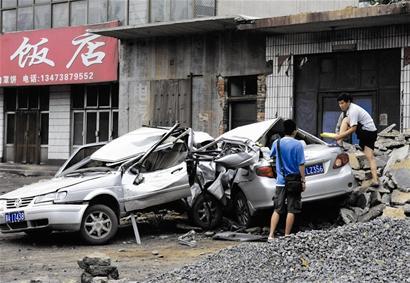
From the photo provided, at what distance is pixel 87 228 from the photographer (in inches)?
384

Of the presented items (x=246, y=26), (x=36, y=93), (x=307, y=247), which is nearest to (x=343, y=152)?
(x=307, y=247)

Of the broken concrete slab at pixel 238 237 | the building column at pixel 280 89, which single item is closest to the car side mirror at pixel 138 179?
the broken concrete slab at pixel 238 237

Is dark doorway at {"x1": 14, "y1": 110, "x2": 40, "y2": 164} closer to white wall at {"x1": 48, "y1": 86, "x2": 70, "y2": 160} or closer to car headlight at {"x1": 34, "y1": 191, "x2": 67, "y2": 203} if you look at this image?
white wall at {"x1": 48, "y1": 86, "x2": 70, "y2": 160}

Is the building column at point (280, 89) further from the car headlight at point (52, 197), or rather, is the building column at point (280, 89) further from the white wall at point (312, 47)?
the car headlight at point (52, 197)

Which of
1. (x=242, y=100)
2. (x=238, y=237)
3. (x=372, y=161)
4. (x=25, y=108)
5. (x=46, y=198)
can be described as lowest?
(x=238, y=237)

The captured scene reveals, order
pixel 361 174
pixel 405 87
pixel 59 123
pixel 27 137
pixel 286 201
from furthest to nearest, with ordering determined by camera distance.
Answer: pixel 27 137 < pixel 59 123 < pixel 405 87 < pixel 361 174 < pixel 286 201

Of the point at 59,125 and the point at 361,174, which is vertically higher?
the point at 59,125

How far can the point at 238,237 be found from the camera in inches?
392

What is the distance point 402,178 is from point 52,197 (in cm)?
551

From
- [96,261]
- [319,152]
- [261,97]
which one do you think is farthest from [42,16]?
[96,261]

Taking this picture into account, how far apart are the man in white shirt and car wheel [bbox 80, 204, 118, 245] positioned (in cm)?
391

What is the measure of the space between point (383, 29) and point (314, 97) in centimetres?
244

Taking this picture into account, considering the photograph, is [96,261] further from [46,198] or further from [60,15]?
[60,15]

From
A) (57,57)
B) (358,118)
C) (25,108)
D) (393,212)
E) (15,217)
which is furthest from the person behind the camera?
(25,108)
